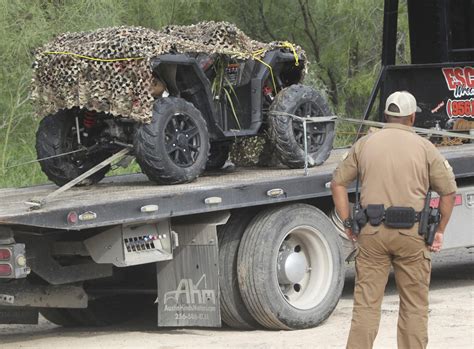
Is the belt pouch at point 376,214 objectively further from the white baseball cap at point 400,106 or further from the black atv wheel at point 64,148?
the black atv wheel at point 64,148

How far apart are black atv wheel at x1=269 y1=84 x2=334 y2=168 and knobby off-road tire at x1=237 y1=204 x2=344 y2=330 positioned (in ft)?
2.94

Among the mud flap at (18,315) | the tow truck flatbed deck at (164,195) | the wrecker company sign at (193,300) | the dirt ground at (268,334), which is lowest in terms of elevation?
the dirt ground at (268,334)

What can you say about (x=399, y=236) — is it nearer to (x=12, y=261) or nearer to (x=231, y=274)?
(x=231, y=274)

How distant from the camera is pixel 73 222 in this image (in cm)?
783

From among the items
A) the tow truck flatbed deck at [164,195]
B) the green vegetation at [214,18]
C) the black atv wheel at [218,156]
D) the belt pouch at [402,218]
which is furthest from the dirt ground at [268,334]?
the green vegetation at [214,18]

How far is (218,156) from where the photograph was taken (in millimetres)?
11047

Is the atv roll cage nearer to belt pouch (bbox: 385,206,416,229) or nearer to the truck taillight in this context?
the truck taillight

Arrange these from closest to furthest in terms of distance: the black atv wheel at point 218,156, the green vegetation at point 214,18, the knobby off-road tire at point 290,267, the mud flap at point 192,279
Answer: the mud flap at point 192,279
the knobby off-road tire at point 290,267
the black atv wheel at point 218,156
the green vegetation at point 214,18

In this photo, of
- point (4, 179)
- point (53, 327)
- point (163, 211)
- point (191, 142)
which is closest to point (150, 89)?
point (191, 142)

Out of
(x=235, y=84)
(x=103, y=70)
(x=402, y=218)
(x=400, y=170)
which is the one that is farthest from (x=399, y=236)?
(x=235, y=84)

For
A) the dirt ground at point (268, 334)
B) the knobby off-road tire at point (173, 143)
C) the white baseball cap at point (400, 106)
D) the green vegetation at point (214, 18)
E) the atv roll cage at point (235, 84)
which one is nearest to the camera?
the white baseball cap at point (400, 106)

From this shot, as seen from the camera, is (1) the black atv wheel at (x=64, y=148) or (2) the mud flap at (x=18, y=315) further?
(1) the black atv wheel at (x=64, y=148)

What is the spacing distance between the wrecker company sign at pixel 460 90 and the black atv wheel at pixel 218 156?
262 cm

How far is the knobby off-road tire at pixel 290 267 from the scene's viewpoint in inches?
357
